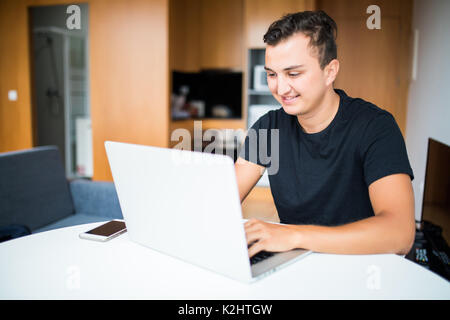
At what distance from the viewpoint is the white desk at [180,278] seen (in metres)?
0.78

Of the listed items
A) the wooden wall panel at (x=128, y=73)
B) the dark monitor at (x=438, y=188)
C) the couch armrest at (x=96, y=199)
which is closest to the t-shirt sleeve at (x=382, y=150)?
the dark monitor at (x=438, y=188)

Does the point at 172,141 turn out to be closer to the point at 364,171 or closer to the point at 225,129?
the point at 225,129

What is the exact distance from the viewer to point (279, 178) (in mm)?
1317

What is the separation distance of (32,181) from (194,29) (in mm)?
2744

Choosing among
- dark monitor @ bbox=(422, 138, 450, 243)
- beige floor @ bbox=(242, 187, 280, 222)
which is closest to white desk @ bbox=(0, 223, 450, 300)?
dark monitor @ bbox=(422, 138, 450, 243)

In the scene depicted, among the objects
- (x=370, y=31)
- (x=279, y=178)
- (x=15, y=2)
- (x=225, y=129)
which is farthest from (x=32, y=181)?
(x=370, y=31)

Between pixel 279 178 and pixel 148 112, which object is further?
pixel 148 112

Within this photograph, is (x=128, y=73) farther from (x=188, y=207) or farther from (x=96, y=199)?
(x=188, y=207)

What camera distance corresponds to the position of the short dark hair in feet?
3.78

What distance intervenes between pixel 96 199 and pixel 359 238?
191 centimetres

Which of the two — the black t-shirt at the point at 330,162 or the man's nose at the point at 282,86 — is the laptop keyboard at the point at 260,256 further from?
the man's nose at the point at 282,86

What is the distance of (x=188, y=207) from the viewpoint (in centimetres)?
80

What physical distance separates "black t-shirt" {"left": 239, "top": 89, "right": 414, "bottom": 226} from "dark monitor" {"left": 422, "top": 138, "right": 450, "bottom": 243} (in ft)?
1.62

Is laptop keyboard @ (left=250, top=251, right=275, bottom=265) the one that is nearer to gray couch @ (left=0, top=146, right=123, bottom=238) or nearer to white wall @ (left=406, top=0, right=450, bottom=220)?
gray couch @ (left=0, top=146, right=123, bottom=238)
